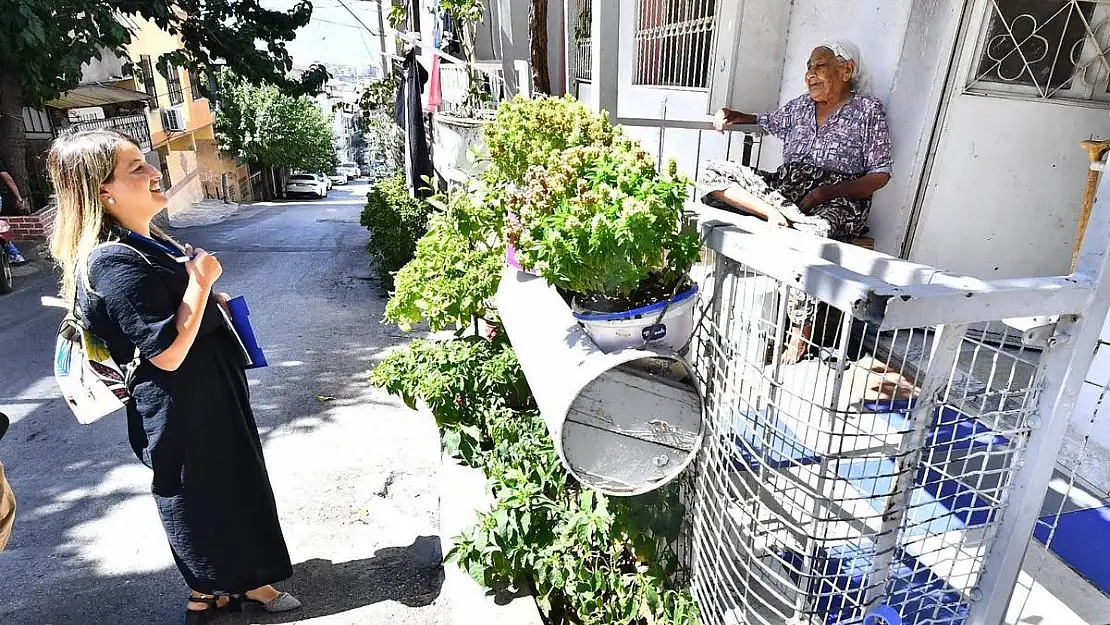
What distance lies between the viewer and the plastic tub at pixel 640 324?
169cm

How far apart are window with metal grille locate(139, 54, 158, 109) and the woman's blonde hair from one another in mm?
22634

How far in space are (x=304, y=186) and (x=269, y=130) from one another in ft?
22.8

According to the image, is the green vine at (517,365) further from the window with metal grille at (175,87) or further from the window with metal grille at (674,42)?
the window with metal grille at (175,87)

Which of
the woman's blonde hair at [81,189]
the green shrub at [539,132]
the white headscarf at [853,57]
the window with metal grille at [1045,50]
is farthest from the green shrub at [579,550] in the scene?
the window with metal grille at [1045,50]

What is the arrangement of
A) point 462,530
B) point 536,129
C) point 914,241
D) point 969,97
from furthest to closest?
point 914,241 → point 969,97 → point 462,530 → point 536,129

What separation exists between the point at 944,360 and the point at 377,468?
352 centimetres

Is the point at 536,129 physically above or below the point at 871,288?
above

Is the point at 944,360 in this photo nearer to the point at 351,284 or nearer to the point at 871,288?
the point at 871,288

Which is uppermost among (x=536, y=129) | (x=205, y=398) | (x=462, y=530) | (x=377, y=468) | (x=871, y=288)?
(x=536, y=129)

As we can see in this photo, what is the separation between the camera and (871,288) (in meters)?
1.14

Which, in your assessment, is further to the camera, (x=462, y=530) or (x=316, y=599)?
(x=316, y=599)

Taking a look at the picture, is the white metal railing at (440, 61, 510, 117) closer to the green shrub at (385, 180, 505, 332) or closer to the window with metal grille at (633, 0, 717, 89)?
the window with metal grille at (633, 0, 717, 89)

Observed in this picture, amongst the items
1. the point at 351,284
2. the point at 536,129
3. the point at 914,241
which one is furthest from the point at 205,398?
the point at 351,284

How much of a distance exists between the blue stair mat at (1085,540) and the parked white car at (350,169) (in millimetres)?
54461
